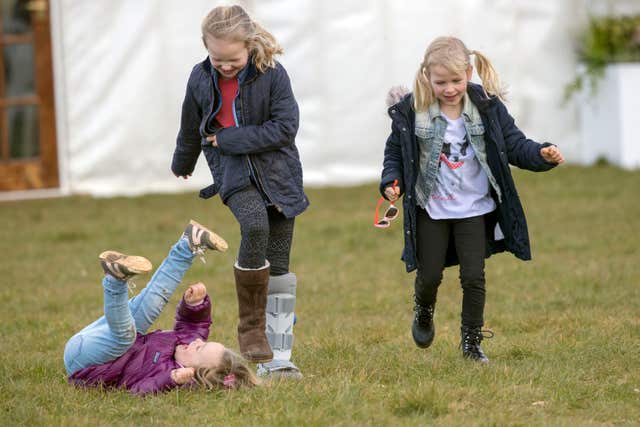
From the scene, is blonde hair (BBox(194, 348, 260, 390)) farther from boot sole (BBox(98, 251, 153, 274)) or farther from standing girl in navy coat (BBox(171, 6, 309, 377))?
boot sole (BBox(98, 251, 153, 274))

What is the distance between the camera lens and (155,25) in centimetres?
1166

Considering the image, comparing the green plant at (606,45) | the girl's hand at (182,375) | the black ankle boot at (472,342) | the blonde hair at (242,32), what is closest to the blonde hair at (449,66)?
the blonde hair at (242,32)

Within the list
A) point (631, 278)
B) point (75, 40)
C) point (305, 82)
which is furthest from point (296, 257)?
point (75, 40)

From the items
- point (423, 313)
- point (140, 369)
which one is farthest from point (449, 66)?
point (140, 369)

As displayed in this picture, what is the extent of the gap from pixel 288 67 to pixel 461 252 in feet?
23.1

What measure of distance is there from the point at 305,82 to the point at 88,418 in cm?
791

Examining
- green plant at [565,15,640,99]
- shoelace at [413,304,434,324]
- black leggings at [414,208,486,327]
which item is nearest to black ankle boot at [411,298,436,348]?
shoelace at [413,304,434,324]

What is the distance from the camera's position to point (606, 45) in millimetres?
12156

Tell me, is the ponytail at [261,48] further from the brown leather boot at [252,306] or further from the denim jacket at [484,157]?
the brown leather boot at [252,306]

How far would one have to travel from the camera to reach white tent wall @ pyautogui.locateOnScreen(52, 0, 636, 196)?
459 inches

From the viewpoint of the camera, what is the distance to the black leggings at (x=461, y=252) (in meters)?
4.99

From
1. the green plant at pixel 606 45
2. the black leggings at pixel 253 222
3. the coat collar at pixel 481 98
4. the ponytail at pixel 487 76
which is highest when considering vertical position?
the green plant at pixel 606 45

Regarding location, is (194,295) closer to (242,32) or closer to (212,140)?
(212,140)

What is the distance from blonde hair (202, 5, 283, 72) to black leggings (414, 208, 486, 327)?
100 cm
